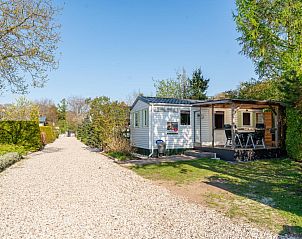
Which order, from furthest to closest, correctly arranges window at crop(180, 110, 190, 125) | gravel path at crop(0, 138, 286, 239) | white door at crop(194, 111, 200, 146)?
white door at crop(194, 111, 200, 146)
window at crop(180, 110, 190, 125)
gravel path at crop(0, 138, 286, 239)

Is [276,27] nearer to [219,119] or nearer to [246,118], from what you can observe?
[219,119]

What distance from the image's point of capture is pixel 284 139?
578 inches

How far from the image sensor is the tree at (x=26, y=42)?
14766 millimetres

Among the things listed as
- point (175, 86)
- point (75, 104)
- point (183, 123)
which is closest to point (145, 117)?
point (183, 123)

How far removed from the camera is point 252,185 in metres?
7.89

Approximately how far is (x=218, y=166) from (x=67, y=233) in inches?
327

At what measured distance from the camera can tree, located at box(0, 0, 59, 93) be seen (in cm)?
1477

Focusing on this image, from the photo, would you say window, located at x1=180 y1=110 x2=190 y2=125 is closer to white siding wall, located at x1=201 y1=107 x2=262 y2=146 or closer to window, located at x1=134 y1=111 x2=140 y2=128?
white siding wall, located at x1=201 y1=107 x2=262 y2=146

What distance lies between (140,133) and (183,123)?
2.87 metres

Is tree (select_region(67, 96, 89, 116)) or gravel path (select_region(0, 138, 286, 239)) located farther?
tree (select_region(67, 96, 89, 116))

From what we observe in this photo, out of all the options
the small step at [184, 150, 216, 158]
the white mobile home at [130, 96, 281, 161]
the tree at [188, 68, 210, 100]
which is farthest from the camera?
the tree at [188, 68, 210, 100]

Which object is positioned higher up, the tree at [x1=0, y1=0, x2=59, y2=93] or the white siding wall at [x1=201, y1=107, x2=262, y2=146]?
the tree at [x1=0, y1=0, x2=59, y2=93]

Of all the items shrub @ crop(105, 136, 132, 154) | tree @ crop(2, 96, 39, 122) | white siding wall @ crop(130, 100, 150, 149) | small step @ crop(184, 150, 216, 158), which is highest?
tree @ crop(2, 96, 39, 122)

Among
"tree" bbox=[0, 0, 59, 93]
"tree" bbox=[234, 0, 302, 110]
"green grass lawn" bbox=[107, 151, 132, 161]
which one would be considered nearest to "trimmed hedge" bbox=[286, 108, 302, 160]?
"tree" bbox=[234, 0, 302, 110]
